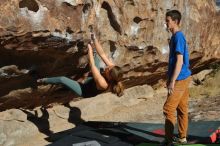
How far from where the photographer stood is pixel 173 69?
225 inches

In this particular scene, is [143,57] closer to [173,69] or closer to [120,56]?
[120,56]

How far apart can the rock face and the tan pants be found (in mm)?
1598

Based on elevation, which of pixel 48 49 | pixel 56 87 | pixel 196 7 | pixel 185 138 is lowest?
pixel 185 138

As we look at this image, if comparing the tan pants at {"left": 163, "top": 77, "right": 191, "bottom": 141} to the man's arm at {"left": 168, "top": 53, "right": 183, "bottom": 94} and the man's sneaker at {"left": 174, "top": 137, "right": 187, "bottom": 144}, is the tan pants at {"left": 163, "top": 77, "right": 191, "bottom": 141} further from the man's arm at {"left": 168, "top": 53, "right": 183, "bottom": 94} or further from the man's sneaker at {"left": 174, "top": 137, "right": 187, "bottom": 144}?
the man's arm at {"left": 168, "top": 53, "right": 183, "bottom": 94}

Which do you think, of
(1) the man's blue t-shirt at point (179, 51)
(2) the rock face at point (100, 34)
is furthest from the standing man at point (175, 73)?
(2) the rock face at point (100, 34)

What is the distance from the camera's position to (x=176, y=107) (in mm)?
5836

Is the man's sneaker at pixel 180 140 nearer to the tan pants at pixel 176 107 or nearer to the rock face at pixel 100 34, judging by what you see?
the tan pants at pixel 176 107

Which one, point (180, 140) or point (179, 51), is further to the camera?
point (180, 140)

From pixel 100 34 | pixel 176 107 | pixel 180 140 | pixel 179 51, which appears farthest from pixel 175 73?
pixel 100 34

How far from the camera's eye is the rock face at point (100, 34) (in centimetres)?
593

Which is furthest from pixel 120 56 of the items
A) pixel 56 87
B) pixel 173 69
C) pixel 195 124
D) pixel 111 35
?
pixel 173 69

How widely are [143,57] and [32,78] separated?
2552mm

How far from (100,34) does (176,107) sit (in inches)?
80.7

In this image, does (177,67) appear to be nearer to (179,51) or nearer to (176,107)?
(179,51)
